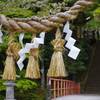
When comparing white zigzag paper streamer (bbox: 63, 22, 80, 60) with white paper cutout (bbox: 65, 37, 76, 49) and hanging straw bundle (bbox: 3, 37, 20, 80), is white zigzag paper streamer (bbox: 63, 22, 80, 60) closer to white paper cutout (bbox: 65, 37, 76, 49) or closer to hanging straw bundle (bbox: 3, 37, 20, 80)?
white paper cutout (bbox: 65, 37, 76, 49)

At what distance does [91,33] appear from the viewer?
378 cm

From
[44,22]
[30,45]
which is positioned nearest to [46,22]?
[44,22]

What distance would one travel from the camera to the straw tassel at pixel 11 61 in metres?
1.12

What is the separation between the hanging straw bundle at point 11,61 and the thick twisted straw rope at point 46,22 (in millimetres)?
130

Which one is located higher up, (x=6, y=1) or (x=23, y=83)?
(x=6, y=1)

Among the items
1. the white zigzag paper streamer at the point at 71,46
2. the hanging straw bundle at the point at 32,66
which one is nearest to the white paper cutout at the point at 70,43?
the white zigzag paper streamer at the point at 71,46

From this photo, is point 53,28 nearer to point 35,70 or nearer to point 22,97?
point 35,70

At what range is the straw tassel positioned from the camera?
3.68 feet

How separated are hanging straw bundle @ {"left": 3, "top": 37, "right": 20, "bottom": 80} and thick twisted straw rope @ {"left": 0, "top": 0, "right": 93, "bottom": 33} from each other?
0.13 meters

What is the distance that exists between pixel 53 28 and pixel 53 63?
110 mm

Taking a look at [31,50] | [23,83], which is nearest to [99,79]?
[23,83]

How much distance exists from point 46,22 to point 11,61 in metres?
0.19

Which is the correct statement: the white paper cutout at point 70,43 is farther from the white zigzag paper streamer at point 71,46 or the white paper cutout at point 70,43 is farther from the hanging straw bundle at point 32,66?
the hanging straw bundle at point 32,66

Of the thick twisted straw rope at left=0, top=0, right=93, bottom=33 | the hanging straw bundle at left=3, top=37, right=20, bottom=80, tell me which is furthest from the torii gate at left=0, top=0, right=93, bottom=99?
the hanging straw bundle at left=3, top=37, right=20, bottom=80
